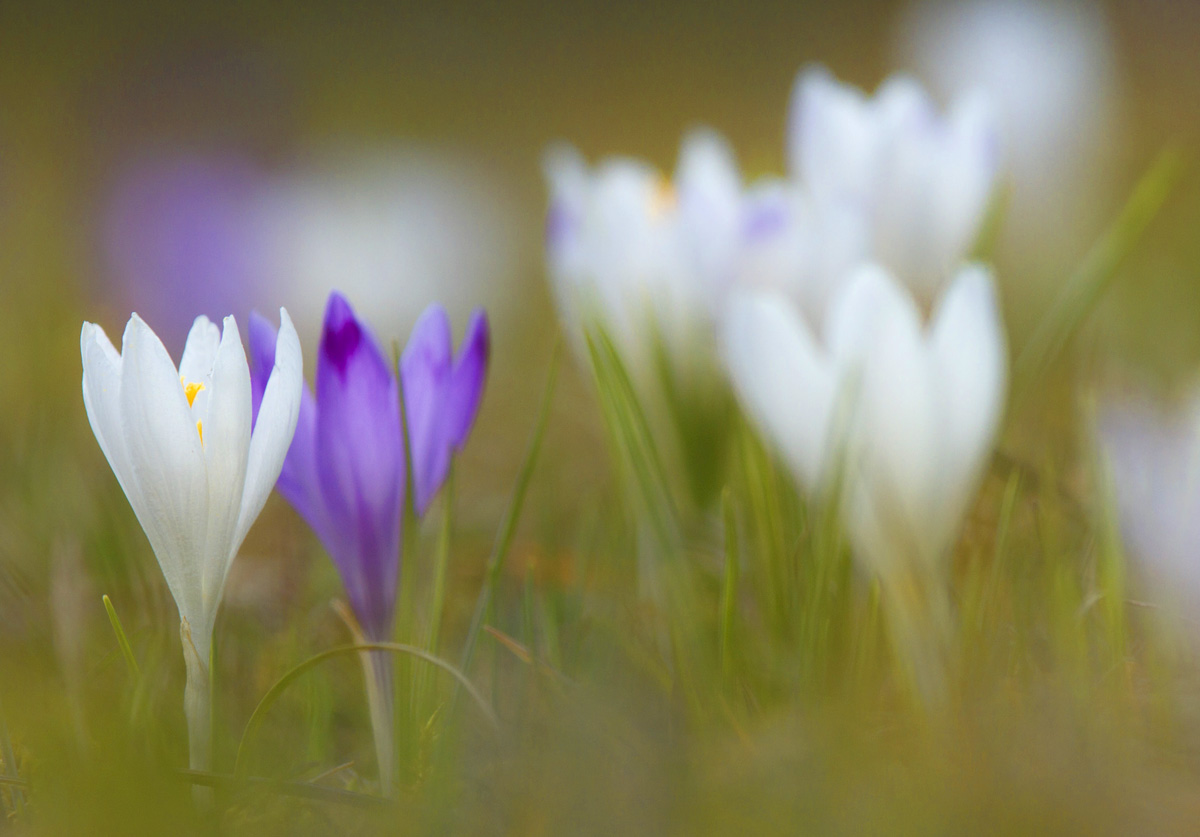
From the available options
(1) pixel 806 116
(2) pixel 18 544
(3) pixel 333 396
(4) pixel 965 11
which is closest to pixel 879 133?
(1) pixel 806 116

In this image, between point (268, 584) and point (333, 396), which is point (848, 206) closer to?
point (333, 396)

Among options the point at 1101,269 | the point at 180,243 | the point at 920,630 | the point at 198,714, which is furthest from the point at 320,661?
the point at 180,243

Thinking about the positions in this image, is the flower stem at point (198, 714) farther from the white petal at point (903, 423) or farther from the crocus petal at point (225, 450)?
the white petal at point (903, 423)

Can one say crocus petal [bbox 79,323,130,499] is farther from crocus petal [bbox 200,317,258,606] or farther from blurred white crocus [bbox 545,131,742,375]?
blurred white crocus [bbox 545,131,742,375]

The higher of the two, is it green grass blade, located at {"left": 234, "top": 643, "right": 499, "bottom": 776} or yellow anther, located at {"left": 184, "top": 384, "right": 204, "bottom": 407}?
yellow anther, located at {"left": 184, "top": 384, "right": 204, "bottom": 407}

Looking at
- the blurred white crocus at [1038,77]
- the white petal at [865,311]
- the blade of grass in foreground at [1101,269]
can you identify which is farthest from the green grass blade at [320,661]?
the blurred white crocus at [1038,77]

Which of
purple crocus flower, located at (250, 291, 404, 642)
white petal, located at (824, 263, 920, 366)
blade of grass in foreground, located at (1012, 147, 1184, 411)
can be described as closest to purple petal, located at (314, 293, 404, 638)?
purple crocus flower, located at (250, 291, 404, 642)

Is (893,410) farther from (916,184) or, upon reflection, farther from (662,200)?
(662,200)
